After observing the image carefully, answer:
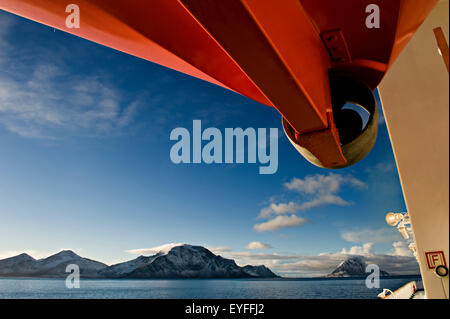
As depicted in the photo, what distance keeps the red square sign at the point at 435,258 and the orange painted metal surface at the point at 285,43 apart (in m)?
2.50

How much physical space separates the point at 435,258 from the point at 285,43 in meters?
3.03

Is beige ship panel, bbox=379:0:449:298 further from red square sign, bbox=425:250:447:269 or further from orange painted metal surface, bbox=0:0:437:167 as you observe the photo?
orange painted metal surface, bbox=0:0:437:167

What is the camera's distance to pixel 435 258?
2.58 metres

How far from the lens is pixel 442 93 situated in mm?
2959

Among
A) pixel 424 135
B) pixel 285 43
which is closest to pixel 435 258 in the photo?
pixel 424 135

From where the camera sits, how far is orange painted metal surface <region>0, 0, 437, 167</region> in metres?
0.58

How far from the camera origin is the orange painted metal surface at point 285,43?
0.58m

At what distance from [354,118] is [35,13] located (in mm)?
1086

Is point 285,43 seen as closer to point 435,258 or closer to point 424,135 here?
point 435,258

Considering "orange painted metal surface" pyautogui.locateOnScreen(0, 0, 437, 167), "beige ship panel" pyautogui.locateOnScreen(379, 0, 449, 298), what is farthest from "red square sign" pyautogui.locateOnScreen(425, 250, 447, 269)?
"orange painted metal surface" pyautogui.locateOnScreen(0, 0, 437, 167)

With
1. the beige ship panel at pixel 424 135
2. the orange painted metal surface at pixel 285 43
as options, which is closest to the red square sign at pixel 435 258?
the beige ship panel at pixel 424 135

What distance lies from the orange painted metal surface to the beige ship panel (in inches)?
98.0
